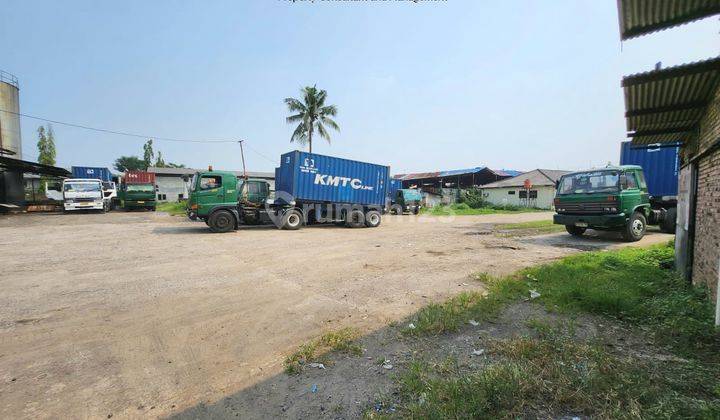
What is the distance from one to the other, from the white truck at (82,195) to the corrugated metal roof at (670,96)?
79.9 ft

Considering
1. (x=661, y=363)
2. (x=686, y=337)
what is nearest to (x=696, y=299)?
(x=686, y=337)

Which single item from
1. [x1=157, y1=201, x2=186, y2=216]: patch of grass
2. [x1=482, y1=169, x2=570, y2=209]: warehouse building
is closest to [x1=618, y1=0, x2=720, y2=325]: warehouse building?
[x1=157, y1=201, x2=186, y2=216]: patch of grass

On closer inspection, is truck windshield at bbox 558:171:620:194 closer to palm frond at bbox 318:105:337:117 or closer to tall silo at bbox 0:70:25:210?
palm frond at bbox 318:105:337:117

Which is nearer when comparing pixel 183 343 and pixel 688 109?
pixel 183 343

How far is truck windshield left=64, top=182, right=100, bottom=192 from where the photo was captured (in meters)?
18.4

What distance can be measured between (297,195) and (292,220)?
1055 millimetres

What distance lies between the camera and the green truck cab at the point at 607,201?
8.43 meters

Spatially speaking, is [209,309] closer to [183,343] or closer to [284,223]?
[183,343]

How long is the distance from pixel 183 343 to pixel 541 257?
7.08m

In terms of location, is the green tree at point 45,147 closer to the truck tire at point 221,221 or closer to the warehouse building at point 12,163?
the warehouse building at point 12,163

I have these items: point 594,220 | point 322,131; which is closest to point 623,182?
point 594,220

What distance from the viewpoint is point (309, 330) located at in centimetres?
345

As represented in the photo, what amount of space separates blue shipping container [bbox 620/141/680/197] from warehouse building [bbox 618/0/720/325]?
23.0ft

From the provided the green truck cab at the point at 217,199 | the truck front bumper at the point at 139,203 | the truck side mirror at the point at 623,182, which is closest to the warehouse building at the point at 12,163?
the truck front bumper at the point at 139,203
